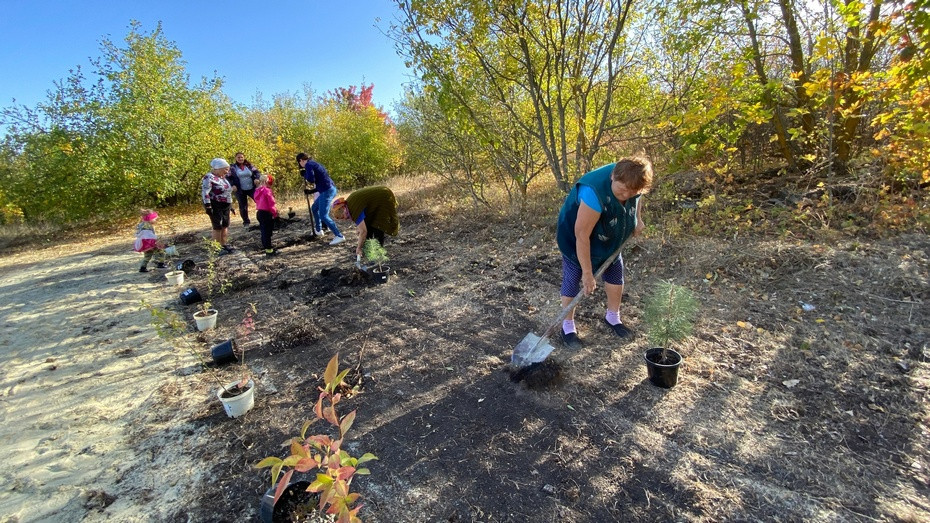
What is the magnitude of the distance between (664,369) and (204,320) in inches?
168

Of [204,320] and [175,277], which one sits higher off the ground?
[175,277]

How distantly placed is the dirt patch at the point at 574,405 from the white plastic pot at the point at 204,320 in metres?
0.15

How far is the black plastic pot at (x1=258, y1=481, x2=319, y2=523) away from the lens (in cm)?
175

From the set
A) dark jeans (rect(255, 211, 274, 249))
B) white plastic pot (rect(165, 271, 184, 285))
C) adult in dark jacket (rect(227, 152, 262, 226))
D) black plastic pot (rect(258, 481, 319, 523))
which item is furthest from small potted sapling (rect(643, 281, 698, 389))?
adult in dark jacket (rect(227, 152, 262, 226))

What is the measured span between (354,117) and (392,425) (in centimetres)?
1626

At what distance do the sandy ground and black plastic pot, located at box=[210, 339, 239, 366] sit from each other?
0.29 metres

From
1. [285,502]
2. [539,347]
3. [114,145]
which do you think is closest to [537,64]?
[539,347]

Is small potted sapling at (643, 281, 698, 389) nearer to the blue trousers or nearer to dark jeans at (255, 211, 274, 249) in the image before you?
the blue trousers

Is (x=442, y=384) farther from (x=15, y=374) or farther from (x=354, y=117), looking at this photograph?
(x=354, y=117)

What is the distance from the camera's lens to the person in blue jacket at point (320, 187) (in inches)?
278

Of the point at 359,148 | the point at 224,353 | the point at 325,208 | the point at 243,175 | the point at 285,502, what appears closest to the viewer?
the point at 285,502

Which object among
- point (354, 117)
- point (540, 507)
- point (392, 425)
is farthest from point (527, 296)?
point (354, 117)

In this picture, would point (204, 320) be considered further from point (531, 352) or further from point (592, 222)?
point (592, 222)

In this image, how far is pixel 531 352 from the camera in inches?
116
